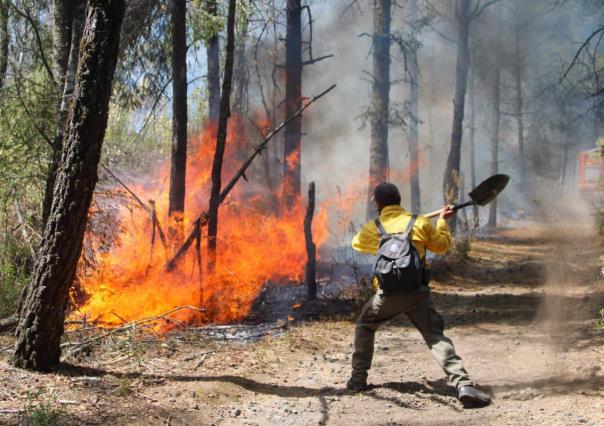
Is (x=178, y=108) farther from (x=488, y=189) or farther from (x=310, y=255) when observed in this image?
(x=488, y=189)

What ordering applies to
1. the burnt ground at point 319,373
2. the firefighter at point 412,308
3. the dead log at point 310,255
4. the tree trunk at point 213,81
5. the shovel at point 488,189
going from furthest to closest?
the tree trunk at point 213,81 → the dead log at point 310,255 → the shovel at point 488,189 → the firefighter at point 412,308 → the burnt ground at point 319,373

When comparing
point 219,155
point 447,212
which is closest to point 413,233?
point 447,212

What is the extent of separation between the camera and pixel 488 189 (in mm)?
6105

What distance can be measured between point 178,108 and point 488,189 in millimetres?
5767

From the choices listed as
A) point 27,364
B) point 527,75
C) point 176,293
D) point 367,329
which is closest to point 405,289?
point 367,329

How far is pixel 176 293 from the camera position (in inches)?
336

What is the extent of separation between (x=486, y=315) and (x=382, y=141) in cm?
901

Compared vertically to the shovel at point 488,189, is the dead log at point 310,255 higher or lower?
lower

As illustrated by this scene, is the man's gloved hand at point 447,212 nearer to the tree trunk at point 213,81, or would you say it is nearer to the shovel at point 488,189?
the shovel at point 488,189

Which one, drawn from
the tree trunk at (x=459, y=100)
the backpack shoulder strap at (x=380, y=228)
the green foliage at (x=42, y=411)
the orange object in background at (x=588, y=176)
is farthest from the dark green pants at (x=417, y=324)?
the orange object in background at (x=588, y=176)

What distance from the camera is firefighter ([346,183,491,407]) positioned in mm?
5133

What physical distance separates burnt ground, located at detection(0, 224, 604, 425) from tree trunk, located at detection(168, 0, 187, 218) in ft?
7.61

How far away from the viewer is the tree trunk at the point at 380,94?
17.0 m

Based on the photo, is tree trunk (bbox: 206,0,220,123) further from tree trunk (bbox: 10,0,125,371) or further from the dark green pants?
the dark green pants
